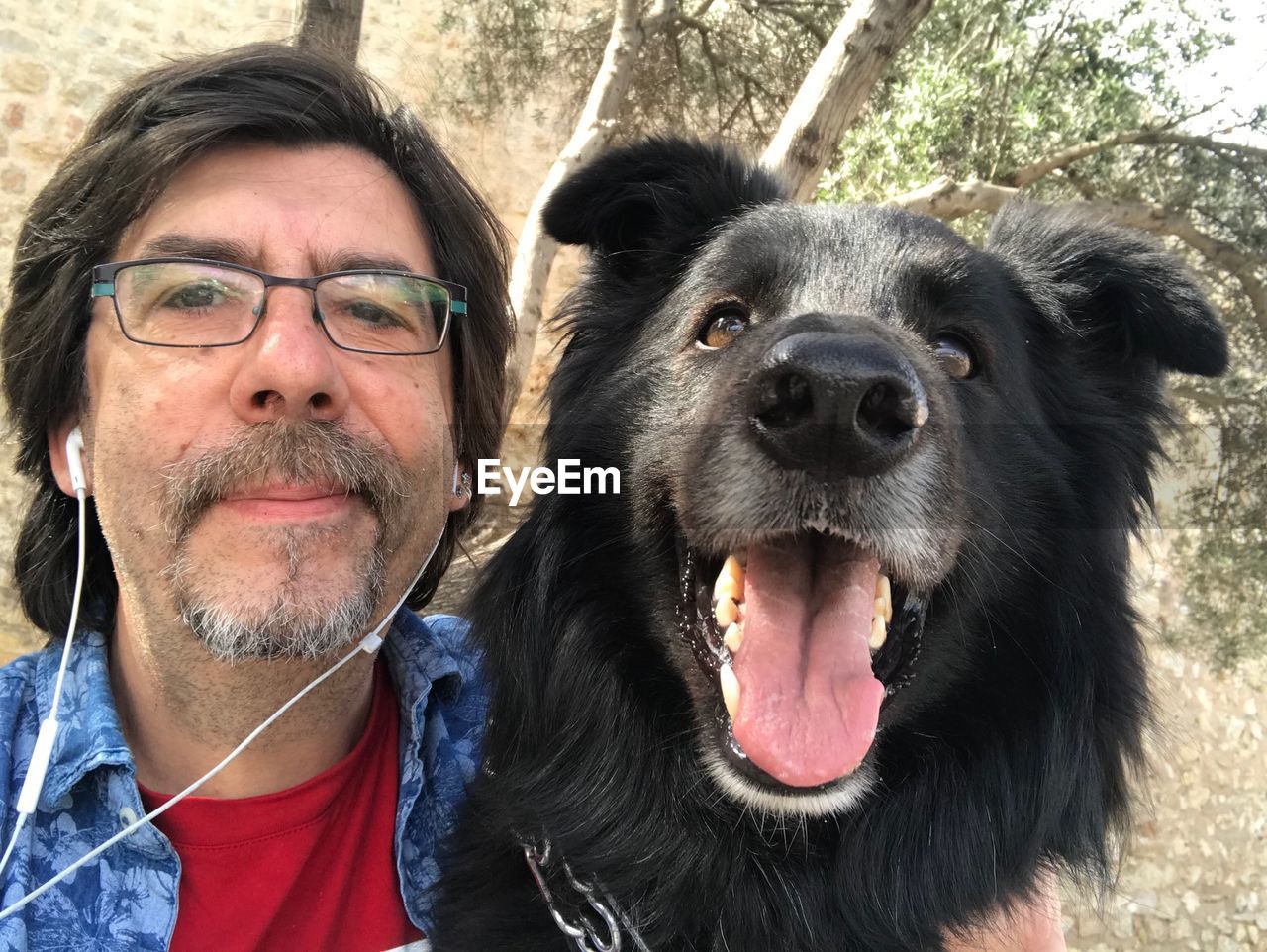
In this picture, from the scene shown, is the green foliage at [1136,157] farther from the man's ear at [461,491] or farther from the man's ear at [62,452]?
the man's ear at [62,452]

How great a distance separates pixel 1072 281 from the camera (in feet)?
6.90

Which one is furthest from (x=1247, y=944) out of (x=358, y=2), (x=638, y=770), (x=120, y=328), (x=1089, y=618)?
(x=358, y=2)

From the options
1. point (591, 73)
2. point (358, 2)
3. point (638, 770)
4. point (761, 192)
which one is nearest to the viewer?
point (638, 770)

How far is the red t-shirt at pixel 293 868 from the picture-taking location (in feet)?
5.80

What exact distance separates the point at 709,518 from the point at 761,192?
3.36ft

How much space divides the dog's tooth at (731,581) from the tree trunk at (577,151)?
3214 mm

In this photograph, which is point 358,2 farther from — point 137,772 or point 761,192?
point 137,772

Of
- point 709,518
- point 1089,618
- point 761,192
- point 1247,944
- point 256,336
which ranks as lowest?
point 1247,944

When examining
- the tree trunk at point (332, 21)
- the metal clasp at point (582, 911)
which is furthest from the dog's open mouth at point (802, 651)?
the tree trunk at point (332, 21)

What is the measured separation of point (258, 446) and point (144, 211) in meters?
0.65

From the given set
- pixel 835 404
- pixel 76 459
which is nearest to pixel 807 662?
pixel 835 404

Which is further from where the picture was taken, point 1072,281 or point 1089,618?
point 1072,281

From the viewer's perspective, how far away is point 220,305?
1.76m

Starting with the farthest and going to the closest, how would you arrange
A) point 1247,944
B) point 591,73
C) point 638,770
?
1. point 591,73
2. point 1247,944
3. point 638,770
